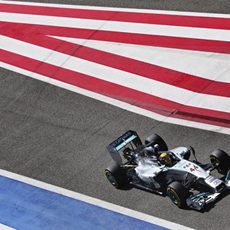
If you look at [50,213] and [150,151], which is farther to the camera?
[50,213]

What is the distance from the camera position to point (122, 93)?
2142cm

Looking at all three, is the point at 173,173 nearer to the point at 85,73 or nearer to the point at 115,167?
the point at 115,167

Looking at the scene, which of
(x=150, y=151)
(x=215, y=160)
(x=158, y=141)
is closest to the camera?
(x=215, y=160)

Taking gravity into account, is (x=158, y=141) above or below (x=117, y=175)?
above

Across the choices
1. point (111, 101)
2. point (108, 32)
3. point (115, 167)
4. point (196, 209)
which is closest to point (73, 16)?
point (108, 32)

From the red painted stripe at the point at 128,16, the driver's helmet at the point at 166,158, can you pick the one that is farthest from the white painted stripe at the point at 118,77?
the driver's helmet at the point at 166,158

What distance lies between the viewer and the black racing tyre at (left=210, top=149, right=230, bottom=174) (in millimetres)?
16547

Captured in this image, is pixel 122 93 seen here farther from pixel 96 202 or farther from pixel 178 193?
pixel 178 193

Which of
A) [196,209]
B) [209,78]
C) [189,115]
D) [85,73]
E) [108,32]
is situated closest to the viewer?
[196,209]

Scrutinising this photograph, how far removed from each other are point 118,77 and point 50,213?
6404mm

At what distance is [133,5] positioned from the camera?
25.5m

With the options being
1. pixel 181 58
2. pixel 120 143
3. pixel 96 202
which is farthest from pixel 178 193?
pixel 181 58

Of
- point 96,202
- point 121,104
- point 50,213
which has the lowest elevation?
point 50,213

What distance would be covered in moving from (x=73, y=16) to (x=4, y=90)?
4408 millimetres
